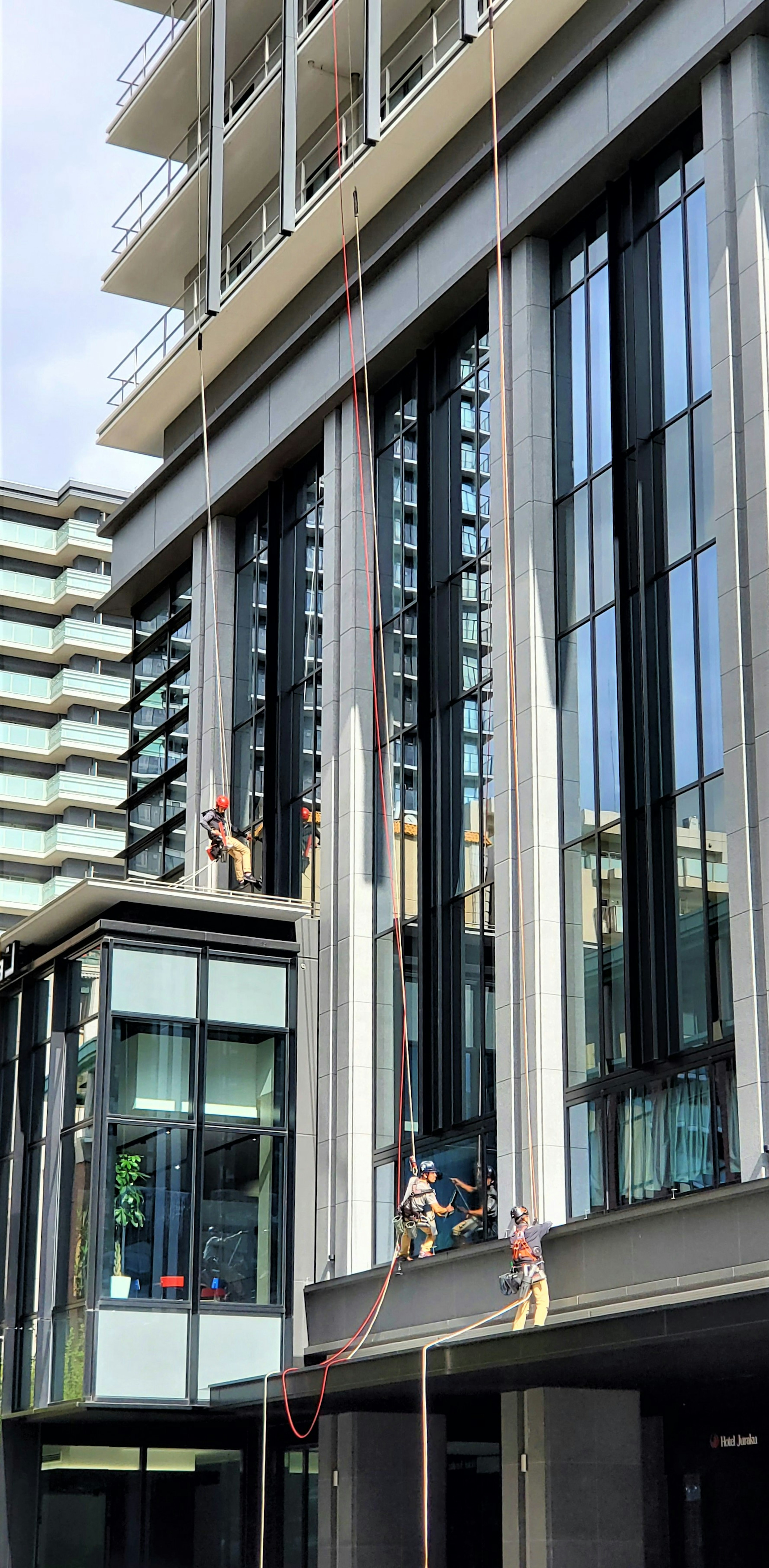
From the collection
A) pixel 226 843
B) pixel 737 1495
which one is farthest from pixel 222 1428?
pixel 737 1495

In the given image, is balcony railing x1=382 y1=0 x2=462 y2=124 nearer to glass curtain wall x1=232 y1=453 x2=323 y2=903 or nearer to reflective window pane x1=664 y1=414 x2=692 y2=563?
glass curtain wall x1=232 y1=453 x2=323 y2=903

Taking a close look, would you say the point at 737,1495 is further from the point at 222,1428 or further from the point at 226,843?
the point at 226,843

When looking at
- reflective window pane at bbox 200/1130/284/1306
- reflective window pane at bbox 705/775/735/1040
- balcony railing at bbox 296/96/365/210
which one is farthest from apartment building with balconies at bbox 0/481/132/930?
reflective window pane at bbox 705/775/735/1040

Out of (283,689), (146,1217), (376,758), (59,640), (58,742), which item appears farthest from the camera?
(59,640)

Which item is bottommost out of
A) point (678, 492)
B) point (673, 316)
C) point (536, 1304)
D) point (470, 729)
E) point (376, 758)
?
point (536, 1304)

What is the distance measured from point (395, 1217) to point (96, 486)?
78415mm

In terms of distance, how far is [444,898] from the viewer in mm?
29297

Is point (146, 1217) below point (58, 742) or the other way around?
below

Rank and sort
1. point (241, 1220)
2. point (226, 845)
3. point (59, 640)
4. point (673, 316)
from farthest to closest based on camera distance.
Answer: point (59, 640) < point (226, 845) < point (241, 1220) < point (673, 316)

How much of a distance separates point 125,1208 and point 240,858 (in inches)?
300

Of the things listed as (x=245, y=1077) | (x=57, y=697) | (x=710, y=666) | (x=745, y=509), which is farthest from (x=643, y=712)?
(x=57, y=697)

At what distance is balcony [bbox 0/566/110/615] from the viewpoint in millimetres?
99875

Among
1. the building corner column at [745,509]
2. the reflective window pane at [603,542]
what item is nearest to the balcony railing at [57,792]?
the reflective window pane at [603,542]

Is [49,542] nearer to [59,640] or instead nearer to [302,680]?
[59,640]
